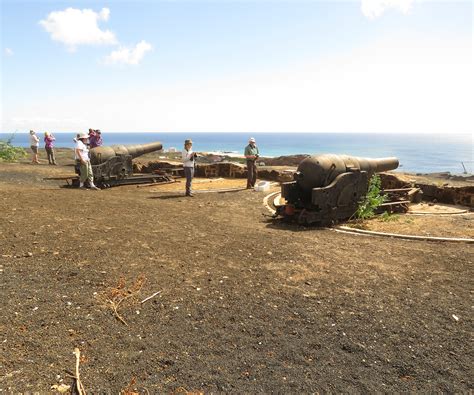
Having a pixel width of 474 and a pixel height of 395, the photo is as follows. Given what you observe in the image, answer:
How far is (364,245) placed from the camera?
23.4 feet

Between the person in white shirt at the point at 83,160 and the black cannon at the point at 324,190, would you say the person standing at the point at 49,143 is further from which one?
the black cannon at the point at 324,190

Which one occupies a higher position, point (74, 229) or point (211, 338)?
point (74, 229)

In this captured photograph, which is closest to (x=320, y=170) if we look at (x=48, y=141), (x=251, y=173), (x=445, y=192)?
(x=251, y=173)

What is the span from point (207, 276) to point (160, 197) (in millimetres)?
6884

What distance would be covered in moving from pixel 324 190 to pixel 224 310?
5106mm

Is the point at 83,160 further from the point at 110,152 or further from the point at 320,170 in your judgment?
the point at 320,170

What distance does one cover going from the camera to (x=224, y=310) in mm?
4312

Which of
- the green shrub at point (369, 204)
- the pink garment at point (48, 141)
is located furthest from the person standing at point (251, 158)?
the pink garment at point (48, 141)

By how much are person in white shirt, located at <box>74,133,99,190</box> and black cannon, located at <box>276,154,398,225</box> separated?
6582mm

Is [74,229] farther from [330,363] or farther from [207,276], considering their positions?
[330,363]

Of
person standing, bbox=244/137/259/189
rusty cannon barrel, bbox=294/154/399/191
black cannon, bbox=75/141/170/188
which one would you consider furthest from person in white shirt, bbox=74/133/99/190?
rusty cannon barrel, bbox=294/154/399/191

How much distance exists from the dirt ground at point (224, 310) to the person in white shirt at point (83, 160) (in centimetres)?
471

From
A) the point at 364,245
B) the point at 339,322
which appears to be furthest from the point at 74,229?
the point at 364,245

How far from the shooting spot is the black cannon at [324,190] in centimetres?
878
